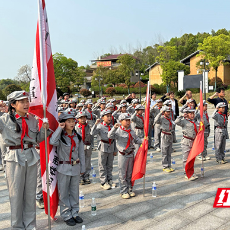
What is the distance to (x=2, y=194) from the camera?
6.81 m

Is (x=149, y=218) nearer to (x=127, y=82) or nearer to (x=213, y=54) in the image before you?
(x=213, y=54)

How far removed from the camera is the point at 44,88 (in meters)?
4.30

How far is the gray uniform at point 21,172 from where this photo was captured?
4.41 m

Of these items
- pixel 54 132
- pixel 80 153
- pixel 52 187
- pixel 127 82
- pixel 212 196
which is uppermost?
pixel 127 82

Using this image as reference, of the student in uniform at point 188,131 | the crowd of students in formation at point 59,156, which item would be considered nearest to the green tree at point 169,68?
the student in uniform at point 188,131

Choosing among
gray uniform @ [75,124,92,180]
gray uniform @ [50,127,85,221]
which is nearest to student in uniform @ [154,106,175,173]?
gray uniform @ [75,124,92,180]

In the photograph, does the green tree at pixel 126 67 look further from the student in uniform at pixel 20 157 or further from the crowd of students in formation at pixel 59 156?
the student in uniform at pixel 20 157

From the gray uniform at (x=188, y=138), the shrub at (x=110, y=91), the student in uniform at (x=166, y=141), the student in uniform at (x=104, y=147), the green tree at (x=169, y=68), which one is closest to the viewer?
the student in uniform at (x=104, y=147)

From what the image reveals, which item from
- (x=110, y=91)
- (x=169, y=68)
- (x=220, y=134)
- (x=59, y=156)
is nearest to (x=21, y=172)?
(x=59, y=156)

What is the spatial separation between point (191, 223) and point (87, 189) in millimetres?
2965

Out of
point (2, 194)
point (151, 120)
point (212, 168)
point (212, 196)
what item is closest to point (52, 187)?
point (2, 194)

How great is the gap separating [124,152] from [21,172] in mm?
2634

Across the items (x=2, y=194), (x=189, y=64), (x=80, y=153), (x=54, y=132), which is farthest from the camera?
(x=189, y=64)
